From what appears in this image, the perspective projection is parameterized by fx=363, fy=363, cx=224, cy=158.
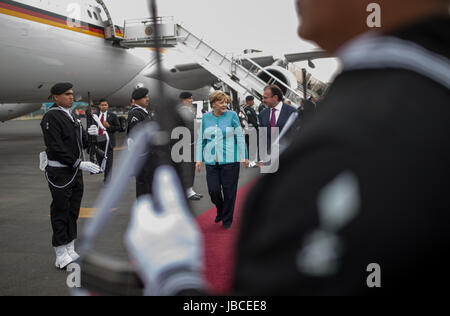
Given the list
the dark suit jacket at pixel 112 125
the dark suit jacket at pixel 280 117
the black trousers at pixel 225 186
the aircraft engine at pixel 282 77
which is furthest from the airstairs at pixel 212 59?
the black trousers at pixel 225 186

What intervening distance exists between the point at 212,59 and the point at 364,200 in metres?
14.2

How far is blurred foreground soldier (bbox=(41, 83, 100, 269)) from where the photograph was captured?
148 inches

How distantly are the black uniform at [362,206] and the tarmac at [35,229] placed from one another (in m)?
0.38

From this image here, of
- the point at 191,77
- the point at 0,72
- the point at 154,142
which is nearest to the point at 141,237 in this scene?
the point at 154,142

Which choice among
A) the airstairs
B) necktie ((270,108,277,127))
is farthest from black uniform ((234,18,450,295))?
the airstairs

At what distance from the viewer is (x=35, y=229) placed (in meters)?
4.82

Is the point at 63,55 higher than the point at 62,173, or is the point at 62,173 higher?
the point at 63,55

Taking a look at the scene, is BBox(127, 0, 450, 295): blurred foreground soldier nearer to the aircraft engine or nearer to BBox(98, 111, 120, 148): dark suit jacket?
BBox(98, 111, 120, 148): dark suit jacket

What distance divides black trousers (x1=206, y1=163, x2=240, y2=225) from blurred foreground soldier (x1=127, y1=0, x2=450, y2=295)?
4.50 m

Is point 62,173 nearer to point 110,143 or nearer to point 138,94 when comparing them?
point 138,94

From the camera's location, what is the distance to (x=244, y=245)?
0.51 m

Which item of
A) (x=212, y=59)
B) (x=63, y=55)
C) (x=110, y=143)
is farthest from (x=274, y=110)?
(x=212, y=59)

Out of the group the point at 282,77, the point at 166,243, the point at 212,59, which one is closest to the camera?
the point at 166,243
